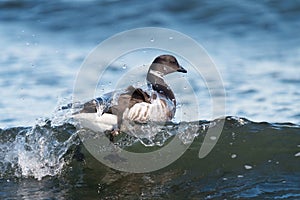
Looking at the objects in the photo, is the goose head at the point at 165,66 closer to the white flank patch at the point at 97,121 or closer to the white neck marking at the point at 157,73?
the white neck marking at the point at 157,73

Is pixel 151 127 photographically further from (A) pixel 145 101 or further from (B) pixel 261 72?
(B) pixel 261 72

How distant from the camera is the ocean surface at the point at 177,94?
22.1 feet

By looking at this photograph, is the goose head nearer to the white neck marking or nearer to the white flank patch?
the white neck marking

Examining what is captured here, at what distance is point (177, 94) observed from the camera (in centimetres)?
904

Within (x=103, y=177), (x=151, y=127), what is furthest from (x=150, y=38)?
(x=103, y=177)

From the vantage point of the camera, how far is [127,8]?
12.0 m

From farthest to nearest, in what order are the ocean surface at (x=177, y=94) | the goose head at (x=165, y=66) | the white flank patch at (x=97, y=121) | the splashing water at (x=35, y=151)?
the goose head at (x=165, y=66) → the white flank patch at (x=97, y=121) → the splashing water at (x=35, y=151) → the ocean surface at (x=177, y=94)

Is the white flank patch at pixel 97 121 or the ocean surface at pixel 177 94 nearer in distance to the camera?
the ocean surface at pixel 177 94

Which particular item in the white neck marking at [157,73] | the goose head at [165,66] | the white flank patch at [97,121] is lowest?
the white flank patch at [97,121]

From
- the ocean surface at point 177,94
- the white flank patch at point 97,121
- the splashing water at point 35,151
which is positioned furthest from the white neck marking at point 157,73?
the white flank patch at point 97,121

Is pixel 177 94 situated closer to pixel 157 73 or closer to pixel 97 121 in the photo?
pixel 157 73

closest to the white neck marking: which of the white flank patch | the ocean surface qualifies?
the ocean surface

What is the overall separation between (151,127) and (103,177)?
87 cm

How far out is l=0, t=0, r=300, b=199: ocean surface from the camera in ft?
22.1
